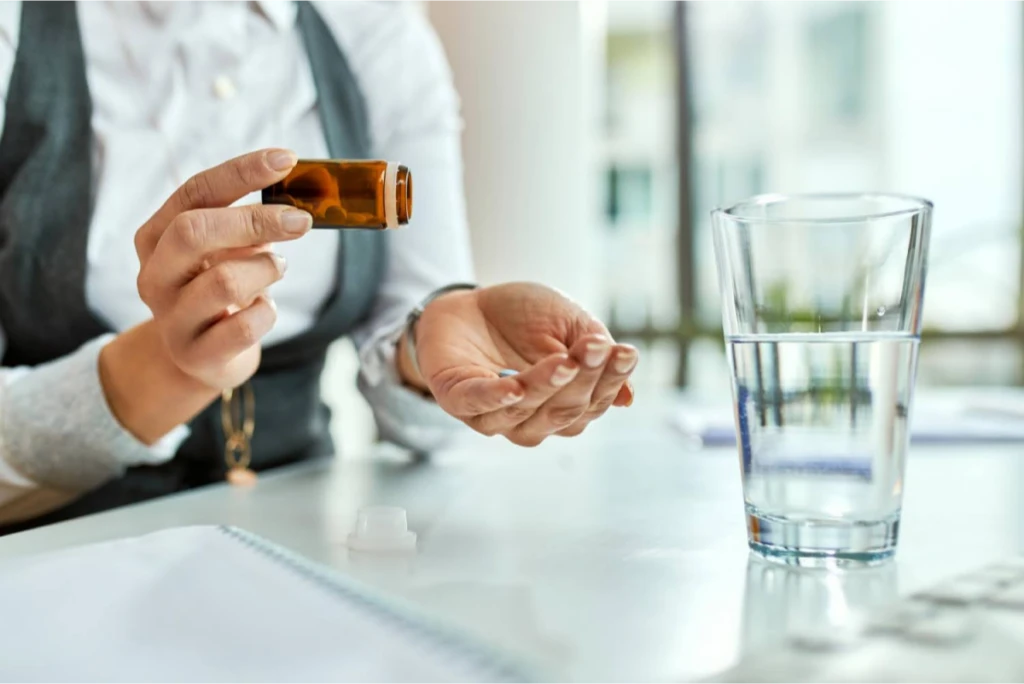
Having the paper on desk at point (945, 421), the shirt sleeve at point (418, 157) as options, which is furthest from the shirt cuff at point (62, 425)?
the paper on desk at point (945, 421)

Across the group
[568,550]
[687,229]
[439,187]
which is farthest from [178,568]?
[687,229]

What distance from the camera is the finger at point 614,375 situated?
0.44 m

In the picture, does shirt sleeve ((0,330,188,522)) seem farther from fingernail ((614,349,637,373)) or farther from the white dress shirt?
fingernail ((614,349,637,373))

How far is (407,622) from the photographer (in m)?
0.36

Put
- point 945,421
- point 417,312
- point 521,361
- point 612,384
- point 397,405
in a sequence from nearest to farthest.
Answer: point 612,384 < point 521,361 < point 417,312 < point 397,405 < point 945,421

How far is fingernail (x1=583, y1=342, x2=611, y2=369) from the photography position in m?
0.43

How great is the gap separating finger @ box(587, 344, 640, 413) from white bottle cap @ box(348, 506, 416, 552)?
13 centimetres

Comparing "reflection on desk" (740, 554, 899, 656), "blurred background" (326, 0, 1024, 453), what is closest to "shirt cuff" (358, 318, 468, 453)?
"reflection on desk" (740, 554, 899, 656)

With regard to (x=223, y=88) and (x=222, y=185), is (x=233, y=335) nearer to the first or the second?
(x=222, y=185)

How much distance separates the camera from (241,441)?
953mm

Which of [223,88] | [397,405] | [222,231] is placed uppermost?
[223,88]

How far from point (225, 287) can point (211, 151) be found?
0.43 m

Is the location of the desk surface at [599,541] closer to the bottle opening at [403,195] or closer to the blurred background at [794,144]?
the bottle opening at [403,195]

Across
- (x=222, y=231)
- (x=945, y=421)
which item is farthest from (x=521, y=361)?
(x=945, y=421)
